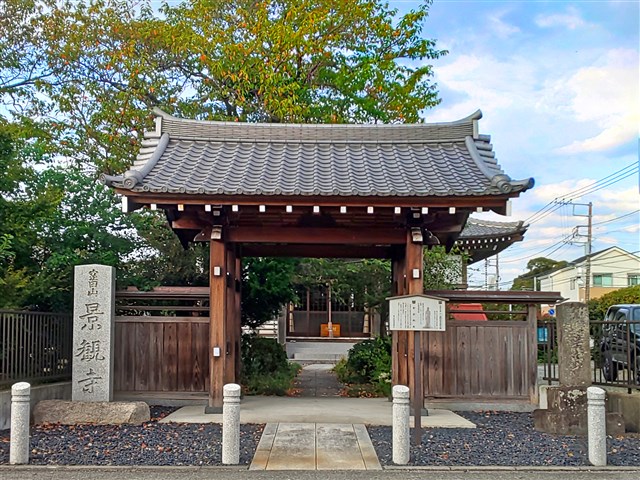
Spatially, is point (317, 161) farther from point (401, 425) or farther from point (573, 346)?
point (401, 425)

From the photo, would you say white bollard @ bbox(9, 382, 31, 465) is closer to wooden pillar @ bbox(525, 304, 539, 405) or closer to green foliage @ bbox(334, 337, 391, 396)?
green foliage @ bbox(334, 337, 391, 396)

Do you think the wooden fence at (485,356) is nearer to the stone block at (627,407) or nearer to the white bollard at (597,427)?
the stone block at (627,407)

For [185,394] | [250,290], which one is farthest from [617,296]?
[185,394]

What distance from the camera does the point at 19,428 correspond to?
661 cm

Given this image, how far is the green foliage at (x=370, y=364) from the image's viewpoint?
12891mm

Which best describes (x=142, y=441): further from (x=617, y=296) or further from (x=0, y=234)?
(x=617, y=296)

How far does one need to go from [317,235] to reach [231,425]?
4472 mm

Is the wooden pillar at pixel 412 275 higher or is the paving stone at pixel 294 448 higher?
the wooden pillar at pixel 412 275

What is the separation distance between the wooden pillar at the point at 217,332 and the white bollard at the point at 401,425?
13.3 ft

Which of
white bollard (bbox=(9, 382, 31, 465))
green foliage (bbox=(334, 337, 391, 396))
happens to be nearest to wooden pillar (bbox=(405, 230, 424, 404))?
green foliage (bbox=(334, 337, 391, 396))

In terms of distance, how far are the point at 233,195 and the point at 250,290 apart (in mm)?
5904

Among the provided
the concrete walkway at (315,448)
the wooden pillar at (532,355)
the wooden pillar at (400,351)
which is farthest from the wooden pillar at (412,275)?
the wooden pillar at (532,355)

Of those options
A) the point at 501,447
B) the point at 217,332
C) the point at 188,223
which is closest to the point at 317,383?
the point at 217,332

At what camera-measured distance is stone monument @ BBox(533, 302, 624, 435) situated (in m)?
8.46
